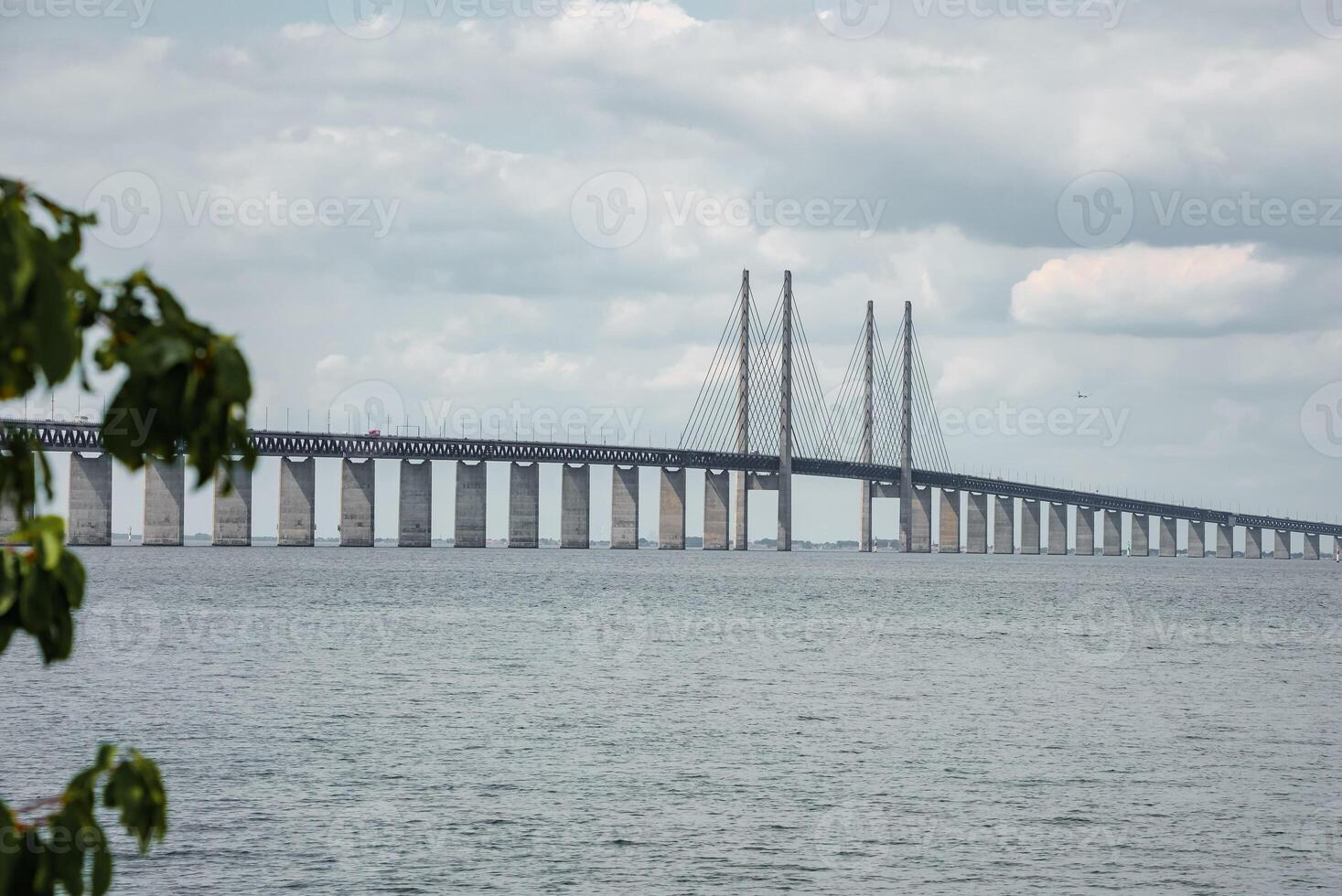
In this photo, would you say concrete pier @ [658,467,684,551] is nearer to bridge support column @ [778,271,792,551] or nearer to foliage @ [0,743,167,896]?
bridge support column @ [778,271,792,551]

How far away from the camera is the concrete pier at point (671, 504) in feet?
632

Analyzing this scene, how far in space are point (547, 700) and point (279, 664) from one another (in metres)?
13.5

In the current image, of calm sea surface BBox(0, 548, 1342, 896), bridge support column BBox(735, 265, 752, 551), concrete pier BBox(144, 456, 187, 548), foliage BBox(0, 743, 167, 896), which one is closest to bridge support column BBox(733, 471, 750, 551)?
bridge support column BBox(735, 265, 752, 551)

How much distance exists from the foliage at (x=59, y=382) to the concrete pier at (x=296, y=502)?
177m

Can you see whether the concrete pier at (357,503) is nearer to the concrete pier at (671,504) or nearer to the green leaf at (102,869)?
the concrete pier at (671,504)

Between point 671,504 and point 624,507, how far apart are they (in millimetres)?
5836

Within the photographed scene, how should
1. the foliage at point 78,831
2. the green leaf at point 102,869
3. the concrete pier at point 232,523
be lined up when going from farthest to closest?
the concrete pier at point 232,523 < the green leaf at point 102,869 < the foliage at point 78,831

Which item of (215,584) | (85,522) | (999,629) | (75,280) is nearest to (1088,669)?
(999,629)

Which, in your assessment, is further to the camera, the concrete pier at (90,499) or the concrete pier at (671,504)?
the concrete pier at (671,504)

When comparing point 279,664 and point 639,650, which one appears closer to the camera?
point 279,664

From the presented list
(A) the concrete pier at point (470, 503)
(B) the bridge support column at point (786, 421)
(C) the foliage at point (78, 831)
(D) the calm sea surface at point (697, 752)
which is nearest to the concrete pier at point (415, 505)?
(A) the concrete pier at point (470, 503)

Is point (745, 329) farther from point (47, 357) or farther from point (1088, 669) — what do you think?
point (47, 357)

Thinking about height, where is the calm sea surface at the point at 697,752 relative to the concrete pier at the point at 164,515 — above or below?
below

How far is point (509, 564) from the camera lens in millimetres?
170125
